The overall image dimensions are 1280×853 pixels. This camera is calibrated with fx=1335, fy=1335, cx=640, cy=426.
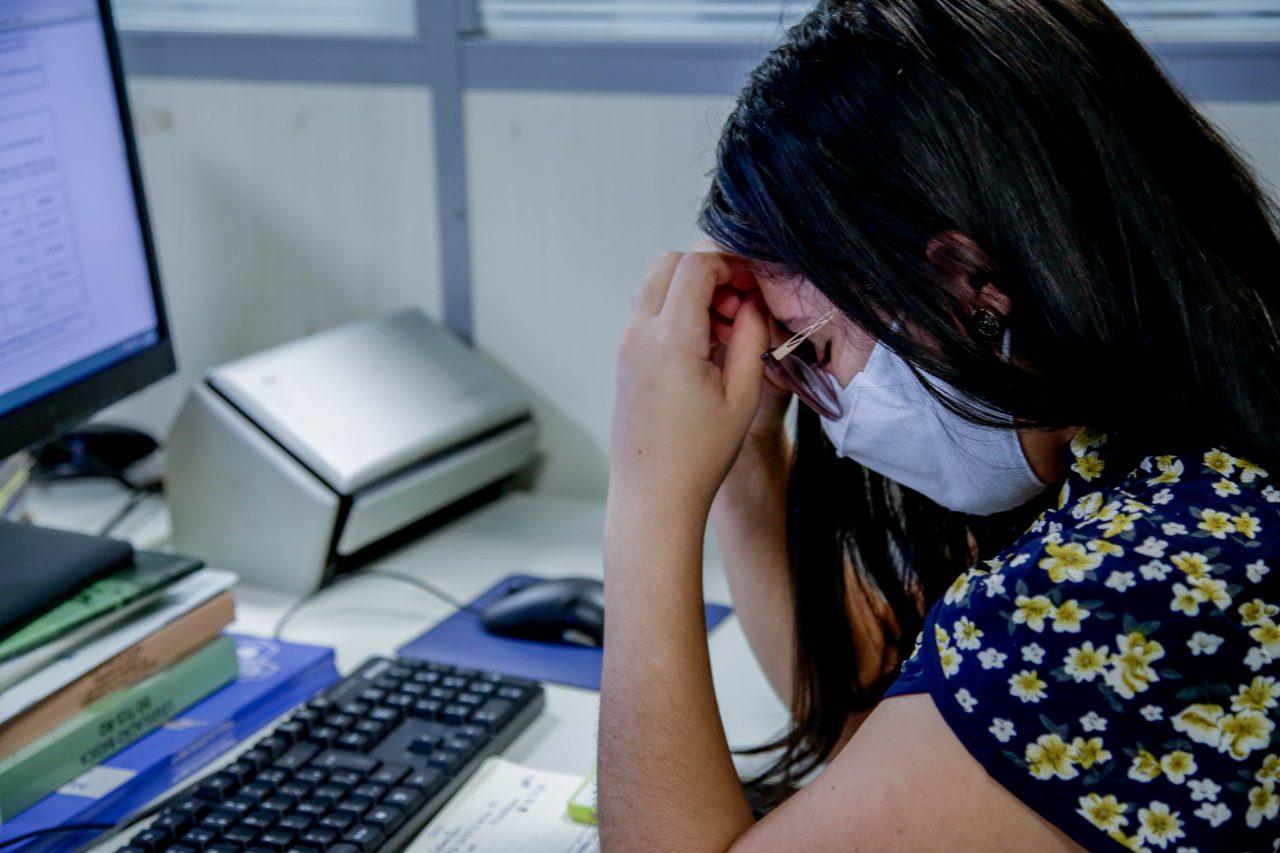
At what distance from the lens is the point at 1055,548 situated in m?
0.67

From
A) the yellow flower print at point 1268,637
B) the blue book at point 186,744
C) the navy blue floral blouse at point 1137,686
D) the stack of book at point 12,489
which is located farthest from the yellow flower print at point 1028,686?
the stack of book at point 12,489

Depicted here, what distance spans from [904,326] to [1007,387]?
6 centimetres

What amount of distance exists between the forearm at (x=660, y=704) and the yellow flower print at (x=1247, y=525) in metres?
0.30

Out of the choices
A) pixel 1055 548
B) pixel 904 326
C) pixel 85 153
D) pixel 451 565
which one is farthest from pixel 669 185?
pixel 1055 548

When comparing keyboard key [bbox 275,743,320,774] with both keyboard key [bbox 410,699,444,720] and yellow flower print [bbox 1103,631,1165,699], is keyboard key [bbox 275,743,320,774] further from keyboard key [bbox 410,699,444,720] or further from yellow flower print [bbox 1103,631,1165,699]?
yellow flower print [bbox 1103,631,1165,699]

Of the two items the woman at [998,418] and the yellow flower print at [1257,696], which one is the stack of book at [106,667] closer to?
the woman at [998,418]

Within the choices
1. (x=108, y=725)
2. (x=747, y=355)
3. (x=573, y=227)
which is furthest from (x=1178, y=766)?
(x=573, y=227)

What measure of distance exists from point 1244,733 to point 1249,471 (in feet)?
0.48

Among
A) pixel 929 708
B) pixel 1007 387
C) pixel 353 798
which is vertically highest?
pixel 1007 387

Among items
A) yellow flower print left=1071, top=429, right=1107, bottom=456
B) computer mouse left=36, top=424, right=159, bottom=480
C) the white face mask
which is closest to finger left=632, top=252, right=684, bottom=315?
the white face mask

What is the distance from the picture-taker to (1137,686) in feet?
2.06

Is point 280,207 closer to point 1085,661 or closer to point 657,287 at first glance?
point 657,287

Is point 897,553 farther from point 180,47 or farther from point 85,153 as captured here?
point 180,47

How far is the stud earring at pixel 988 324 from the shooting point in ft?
2.38
